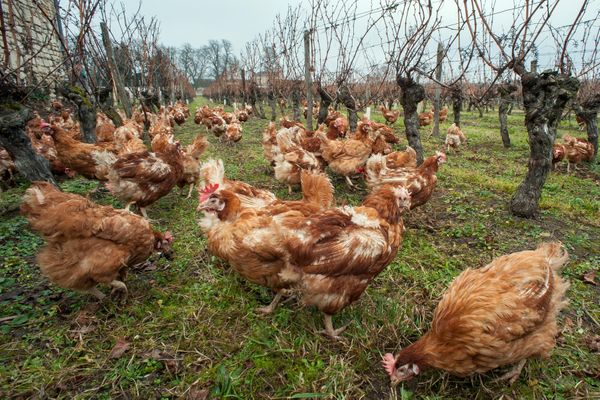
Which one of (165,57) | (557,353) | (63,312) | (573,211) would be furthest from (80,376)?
(165,57)

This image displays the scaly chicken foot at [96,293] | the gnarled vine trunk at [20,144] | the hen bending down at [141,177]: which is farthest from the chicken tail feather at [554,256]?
the gnarled vine trunk at [20,144]

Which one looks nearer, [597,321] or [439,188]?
[597,321]

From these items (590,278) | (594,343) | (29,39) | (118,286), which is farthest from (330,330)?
(29,39)

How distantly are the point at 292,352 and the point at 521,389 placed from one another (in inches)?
69.1

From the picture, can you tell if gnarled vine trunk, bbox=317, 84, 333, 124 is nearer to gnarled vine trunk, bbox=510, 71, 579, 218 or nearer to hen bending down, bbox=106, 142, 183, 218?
gnarled vine trunk, bbox=510, 71, 579, 218

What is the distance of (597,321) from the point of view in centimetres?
295

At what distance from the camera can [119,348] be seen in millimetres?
2646

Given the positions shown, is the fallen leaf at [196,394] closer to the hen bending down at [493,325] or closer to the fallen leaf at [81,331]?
the fallen leaf at [81,331]

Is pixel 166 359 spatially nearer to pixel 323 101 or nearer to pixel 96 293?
pixel 96 293

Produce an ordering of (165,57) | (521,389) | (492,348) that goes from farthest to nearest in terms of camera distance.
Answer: (165,57) < (521,389) < (492,348)

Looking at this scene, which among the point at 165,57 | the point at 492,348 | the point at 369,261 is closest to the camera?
the point at 492,348

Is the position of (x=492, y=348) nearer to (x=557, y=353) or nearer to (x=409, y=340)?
(x=409, y=340)

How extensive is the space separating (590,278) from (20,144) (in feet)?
25.4

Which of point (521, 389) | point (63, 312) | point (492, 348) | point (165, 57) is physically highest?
point (165, 57)
